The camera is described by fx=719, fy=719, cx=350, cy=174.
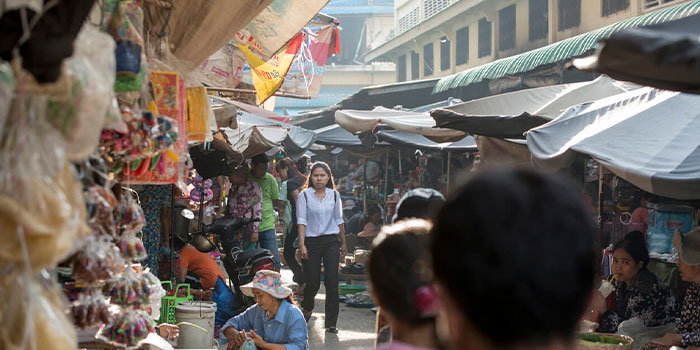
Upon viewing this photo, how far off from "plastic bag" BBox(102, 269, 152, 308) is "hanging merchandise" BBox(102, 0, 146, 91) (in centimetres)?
76

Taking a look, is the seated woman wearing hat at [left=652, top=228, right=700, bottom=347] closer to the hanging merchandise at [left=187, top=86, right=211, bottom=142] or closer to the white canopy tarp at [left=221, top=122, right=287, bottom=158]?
the hanging merchandise at [left=187, top=86, right=211, bottom=142]

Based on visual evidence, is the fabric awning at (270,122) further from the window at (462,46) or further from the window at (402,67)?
the window at (402,67)

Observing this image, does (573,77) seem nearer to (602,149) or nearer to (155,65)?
(602,149)

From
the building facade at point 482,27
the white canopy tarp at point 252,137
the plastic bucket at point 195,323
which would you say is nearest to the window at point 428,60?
the building facade at point 482,27

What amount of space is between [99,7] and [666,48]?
1936 millimetres

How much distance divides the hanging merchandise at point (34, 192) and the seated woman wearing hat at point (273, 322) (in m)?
3.84

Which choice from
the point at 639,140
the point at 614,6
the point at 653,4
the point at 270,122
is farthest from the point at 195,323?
the point at 614,6

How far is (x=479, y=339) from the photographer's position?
1064 mm

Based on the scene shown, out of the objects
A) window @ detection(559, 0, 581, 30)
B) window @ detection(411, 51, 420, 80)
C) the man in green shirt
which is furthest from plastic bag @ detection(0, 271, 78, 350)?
window @ detection(411, 51, 420, 80)

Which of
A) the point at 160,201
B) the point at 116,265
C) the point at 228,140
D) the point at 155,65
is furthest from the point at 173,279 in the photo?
the point at 116,265

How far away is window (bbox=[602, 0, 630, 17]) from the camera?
47.4ft

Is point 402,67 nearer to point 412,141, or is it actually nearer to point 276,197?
point 412,141

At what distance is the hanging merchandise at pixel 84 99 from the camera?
156 centimetres

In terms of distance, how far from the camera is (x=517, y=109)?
312 inches
